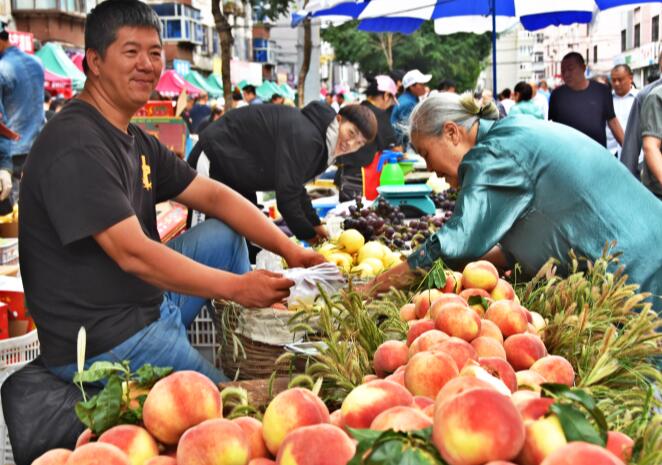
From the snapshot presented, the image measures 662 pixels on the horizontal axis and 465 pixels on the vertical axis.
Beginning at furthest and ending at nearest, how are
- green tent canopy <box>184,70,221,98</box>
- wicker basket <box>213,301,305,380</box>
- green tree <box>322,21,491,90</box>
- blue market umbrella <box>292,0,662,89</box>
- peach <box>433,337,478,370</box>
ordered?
green tree <box>322,21,491,90</box>
green tent canopy <box>184,70,221,98</box>
blue market umbrella <box>292,0,662,89</box>
wicker basket <box>213,301,305,380</box>
peach <box>433,337,478,370</box>

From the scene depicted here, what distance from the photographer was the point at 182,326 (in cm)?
296

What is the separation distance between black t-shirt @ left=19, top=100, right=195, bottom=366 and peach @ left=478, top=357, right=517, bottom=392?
1.18 m

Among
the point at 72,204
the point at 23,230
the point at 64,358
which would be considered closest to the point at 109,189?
the point at 72,204

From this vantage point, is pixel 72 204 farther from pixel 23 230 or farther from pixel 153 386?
pixel 153 386

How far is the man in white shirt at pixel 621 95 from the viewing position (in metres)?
9.44

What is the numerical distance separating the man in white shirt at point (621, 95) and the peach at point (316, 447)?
8.61 m

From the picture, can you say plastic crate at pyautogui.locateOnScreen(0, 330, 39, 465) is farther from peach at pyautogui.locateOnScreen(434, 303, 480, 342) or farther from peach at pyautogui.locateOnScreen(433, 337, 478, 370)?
peach at pyautogui.locateOnScreen(433, 337, 478, 370)

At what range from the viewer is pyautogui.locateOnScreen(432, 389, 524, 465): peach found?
4.05 ft

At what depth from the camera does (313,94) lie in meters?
15.0

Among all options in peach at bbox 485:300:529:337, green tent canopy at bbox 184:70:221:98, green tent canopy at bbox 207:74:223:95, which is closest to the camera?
peach at bbox 485:300:529:337

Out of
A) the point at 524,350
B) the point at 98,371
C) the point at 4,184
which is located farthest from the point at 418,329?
the point at 4,184

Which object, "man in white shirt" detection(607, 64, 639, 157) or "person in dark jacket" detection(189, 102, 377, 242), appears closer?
"person in dark jacket" detection(189, 102, 377, 242)

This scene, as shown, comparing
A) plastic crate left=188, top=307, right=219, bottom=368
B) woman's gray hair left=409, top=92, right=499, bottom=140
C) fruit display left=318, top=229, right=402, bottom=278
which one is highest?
woman's gray hair left=409, top=92, right=499, bottom=140

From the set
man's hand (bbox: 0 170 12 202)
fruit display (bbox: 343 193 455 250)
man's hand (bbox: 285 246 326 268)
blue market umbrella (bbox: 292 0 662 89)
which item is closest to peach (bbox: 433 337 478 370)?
man's hand (bbox: 285 246 326 268)
